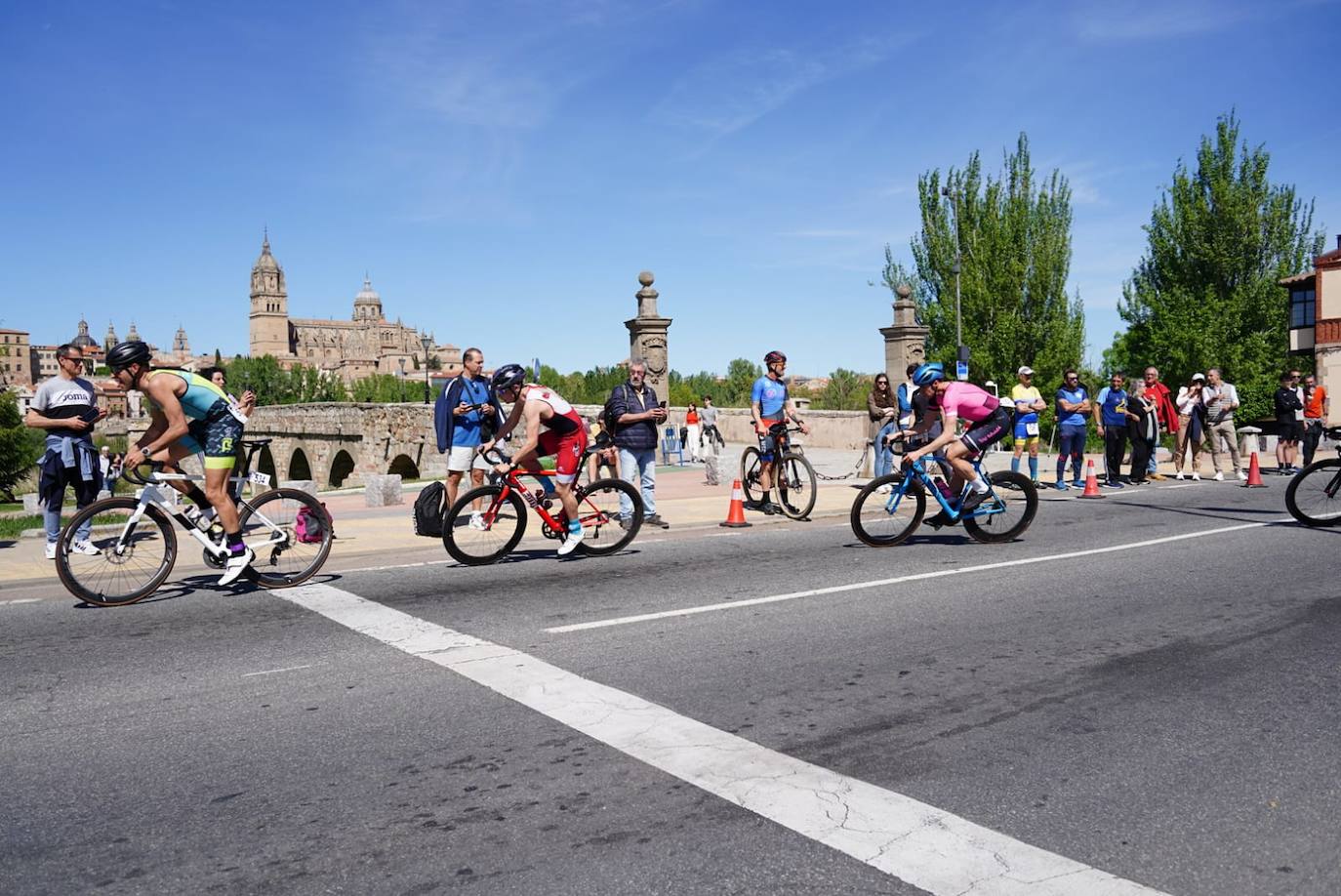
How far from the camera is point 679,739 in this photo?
4.24 m

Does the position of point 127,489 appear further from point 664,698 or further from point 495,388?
point 664,698

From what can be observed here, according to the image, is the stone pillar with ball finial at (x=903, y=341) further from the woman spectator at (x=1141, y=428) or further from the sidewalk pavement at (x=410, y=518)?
the woman spectator at (x=1141, y=428)

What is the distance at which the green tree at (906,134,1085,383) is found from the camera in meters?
42.5

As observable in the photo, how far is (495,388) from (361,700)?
4.56 meters

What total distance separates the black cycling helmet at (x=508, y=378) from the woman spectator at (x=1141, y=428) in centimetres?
1154

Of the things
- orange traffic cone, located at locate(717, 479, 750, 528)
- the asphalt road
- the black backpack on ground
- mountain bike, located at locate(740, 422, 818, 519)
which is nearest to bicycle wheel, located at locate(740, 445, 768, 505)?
mountain bike, located at locate(740, 422, 818, 519)

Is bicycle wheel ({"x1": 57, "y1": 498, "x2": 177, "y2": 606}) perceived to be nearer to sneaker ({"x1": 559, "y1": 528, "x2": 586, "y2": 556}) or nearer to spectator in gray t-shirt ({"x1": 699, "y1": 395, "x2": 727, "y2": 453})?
sneaker ({"x1": 559, "y1": 528, "x2": 586, "y2": 556})

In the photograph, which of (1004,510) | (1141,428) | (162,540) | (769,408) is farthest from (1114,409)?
(162,540)

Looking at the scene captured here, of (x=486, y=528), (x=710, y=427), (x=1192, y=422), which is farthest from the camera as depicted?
(x=710, y=427)

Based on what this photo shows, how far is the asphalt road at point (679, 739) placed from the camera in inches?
124

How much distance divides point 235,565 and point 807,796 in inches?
211

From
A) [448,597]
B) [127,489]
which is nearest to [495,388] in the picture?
[448,597]

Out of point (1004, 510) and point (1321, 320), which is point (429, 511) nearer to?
point (1004, 510)

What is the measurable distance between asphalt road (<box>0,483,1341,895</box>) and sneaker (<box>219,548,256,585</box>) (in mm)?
157
